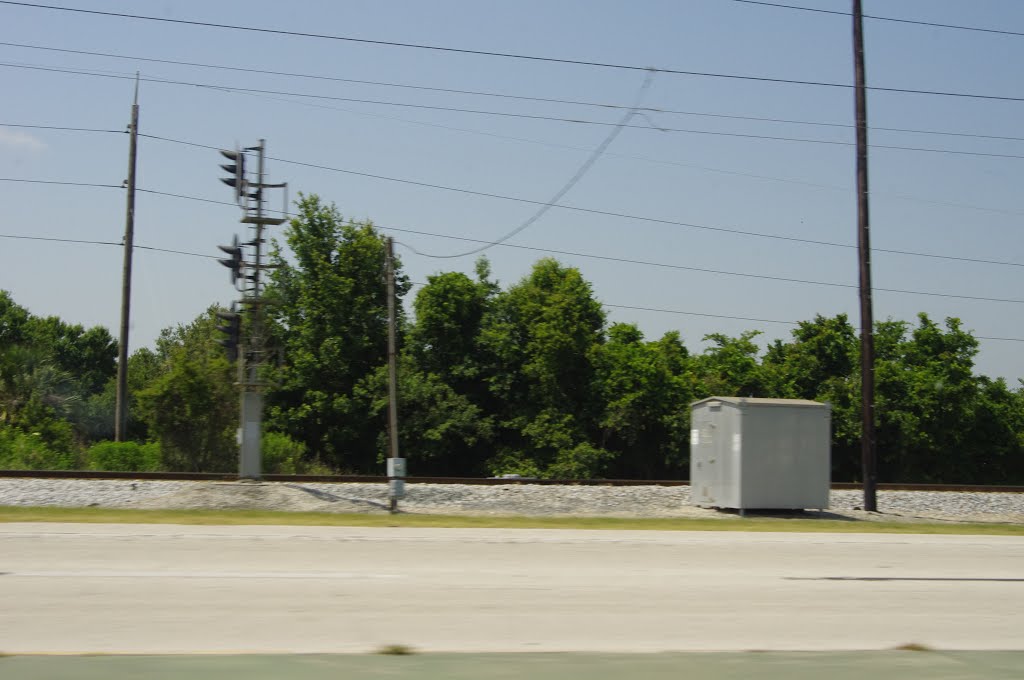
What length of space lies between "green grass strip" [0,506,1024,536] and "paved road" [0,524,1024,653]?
1959 millimetres

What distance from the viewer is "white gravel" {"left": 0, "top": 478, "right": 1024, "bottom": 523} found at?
2106 centimetres

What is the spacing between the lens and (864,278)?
23.8m

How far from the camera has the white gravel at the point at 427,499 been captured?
21.1 m

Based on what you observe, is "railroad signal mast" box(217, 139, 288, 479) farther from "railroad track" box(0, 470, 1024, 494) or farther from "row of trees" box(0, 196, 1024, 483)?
"row of trees" box(0, 196, 1024, 483)

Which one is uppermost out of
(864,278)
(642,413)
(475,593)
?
(864,278)

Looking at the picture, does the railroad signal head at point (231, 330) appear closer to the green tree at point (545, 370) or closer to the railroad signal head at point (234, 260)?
the railroad signal head at point (234, 260)

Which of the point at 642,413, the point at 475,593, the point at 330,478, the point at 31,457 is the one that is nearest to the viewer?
the point at 475,593

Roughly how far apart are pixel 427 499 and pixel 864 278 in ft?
38.9

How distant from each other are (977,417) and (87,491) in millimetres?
41781

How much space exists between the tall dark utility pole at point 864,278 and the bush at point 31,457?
2274 centimetres

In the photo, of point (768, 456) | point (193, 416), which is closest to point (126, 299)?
point (193, 416)

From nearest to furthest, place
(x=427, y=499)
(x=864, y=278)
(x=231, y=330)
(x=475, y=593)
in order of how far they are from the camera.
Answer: (x=475, y=593) → (x=427, y=499) → (x=231, y=330) → (x=864, y=278)

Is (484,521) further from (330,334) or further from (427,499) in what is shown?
(330,334)

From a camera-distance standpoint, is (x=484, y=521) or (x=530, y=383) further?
(x=530, y=383)
